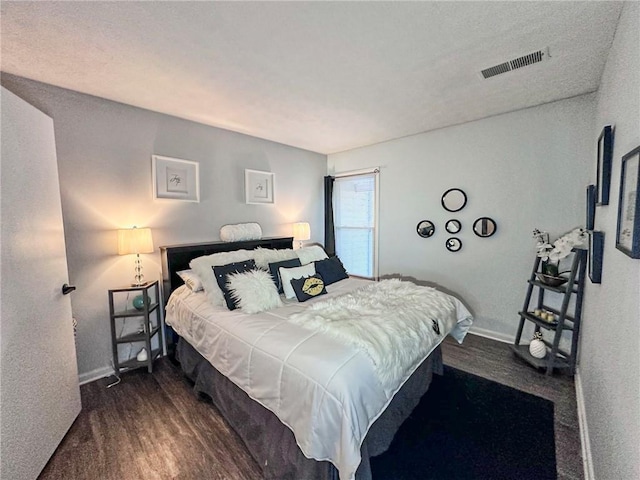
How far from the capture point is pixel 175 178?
9.27 feet

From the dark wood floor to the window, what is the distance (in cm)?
209

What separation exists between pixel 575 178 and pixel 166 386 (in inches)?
171

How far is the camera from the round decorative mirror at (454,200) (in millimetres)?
3172

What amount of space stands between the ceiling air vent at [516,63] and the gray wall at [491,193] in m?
1.01

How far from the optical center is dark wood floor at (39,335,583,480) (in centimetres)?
148

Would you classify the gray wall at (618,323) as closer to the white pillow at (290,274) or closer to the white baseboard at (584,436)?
the white baseboard at (584,436)

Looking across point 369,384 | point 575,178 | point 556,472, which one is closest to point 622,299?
point 556,472

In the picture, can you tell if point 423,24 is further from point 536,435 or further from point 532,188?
point 536,435

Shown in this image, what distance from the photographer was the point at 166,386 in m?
2.26

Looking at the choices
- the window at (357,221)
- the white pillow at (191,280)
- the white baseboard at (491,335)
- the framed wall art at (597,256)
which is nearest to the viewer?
the framed wall art at (597,256)

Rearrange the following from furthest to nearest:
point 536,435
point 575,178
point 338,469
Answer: point 575,178, point 536,435, point 338,469

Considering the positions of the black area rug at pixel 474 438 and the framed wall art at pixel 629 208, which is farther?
the black area rug at pixel 474 438

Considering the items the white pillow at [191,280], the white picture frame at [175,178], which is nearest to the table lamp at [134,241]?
the white pillow at [191,280]

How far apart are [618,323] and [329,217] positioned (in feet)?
11.9
